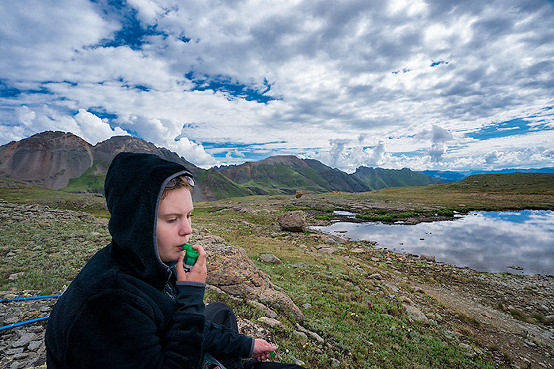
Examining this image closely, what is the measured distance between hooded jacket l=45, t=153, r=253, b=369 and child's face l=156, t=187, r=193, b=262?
0.47 feet

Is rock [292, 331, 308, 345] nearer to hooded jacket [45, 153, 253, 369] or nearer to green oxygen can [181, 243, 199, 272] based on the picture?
hooded jacket [45, 153, 253, 369]

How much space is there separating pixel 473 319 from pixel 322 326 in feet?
30.3

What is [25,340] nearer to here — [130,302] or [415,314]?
[130,302]

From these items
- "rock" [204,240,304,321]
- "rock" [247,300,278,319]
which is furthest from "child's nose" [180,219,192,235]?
"rock" [204,240,304,321]

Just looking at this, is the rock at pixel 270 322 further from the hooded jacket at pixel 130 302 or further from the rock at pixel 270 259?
the rock at pixel 270 259

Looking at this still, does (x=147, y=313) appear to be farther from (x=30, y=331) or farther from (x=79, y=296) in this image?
(x=30, y=331)

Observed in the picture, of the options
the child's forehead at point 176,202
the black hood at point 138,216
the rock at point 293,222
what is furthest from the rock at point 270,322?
the rock at point 293,222

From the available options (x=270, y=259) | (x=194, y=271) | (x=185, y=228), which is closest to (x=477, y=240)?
(x=270, y=259)

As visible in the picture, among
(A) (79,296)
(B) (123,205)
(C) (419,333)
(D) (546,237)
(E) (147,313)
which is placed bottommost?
(D) (546,237)

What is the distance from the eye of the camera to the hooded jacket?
1.90m

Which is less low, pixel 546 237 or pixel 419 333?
pixel 419 333

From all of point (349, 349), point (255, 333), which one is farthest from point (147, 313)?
point (349, 349)

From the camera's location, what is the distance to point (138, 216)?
2395 mm

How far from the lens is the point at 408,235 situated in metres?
36.2
